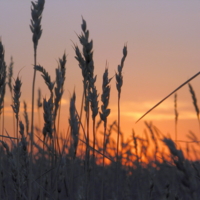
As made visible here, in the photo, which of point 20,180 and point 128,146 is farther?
point 128,146

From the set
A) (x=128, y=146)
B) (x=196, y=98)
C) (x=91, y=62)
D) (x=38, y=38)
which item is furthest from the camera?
(x=128, y=146)

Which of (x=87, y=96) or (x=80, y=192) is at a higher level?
(x=87, y=96)

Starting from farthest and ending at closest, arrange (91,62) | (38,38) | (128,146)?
(128,146)
(91,62)
(38,38)

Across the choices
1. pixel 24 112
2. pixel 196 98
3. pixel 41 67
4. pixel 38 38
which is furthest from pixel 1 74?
pixel 24 112

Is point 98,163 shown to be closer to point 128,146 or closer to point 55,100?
point 128,146

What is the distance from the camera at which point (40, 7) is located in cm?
147

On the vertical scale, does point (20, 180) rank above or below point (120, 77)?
below

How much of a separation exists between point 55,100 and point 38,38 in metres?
0.64

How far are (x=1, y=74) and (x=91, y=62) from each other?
1.62ft

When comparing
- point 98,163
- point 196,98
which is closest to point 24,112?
point 98,163

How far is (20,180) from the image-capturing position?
1784mm

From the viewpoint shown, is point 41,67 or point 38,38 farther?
point 41,67

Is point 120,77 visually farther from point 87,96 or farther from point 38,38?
point 38,38

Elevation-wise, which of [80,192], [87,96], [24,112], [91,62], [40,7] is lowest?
[80,192]
